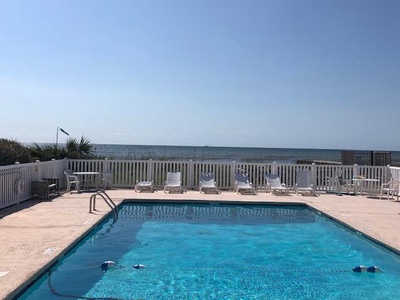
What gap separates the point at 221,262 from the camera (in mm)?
5172

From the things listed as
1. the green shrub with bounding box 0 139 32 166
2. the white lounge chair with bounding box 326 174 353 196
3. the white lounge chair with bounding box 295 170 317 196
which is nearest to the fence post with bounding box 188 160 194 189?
the white lounge chair with bounding box 295 170 317 196

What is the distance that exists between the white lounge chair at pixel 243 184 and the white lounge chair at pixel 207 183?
25.1 inches

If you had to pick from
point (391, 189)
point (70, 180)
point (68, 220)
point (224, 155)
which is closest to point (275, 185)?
point (391, 189)

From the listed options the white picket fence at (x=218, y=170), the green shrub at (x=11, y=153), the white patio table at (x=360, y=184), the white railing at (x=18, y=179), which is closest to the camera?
the white railing at (x=18, y=179)

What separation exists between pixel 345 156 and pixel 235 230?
7.92 metres

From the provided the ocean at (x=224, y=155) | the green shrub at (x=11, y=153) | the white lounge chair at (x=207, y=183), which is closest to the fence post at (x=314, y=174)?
the white lounge chair at (x=207, y=183)

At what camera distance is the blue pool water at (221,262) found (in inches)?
162

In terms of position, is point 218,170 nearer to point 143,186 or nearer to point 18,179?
point 143,186

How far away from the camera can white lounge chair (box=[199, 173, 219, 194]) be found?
35.3 ft

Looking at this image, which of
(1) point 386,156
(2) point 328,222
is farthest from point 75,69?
(1) point 386,156

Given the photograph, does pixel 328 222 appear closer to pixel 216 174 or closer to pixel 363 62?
pixel 216 174

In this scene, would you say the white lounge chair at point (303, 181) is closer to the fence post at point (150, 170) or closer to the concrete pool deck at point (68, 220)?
the concrete pool deck at point (68, 220)

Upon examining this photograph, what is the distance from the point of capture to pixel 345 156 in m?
13.5

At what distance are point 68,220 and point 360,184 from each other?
844cm
